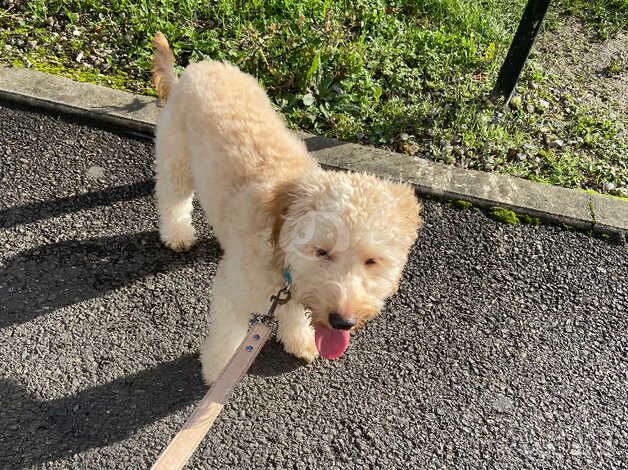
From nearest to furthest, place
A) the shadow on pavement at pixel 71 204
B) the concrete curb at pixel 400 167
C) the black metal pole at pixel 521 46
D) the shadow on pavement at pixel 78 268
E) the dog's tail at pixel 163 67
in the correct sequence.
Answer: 1. the shadow on pavement at pixel 78 268
2. the dog's tail at pixel 163 67
3. the shadow on pavement at pixel 71 204
4. the concrete curb at pixel 400 167
5. the black metal pole at pixel 521 46

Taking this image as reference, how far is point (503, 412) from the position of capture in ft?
9.69

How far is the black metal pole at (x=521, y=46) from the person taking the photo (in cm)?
409

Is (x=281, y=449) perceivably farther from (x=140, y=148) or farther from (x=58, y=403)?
(x=140, y=148)

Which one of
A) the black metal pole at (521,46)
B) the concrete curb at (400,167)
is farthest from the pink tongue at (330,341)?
the black metal pole at (521,46)

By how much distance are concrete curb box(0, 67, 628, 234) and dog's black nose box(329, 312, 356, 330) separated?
84.2 inches

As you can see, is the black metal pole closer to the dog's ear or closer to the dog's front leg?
the dog's ear

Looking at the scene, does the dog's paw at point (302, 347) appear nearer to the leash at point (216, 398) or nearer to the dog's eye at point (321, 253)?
the leash at point (216, 398)

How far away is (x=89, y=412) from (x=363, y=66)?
360cm

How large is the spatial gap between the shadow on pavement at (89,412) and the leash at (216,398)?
79 centimetres

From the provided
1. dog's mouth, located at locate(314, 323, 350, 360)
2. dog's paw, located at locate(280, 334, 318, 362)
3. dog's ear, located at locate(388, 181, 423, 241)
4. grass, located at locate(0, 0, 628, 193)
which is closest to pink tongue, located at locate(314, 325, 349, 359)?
dog's mouth, located at locate(314, 323, 350, 360)

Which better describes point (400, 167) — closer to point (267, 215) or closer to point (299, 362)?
point (299, 362)

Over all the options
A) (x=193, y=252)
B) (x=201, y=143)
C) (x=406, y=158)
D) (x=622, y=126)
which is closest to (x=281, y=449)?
(x=193, y=252)

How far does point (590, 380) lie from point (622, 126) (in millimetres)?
2688

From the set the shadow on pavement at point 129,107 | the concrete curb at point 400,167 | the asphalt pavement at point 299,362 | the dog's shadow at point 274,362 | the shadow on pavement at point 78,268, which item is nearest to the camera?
the asphalt pavement at point 299,362
